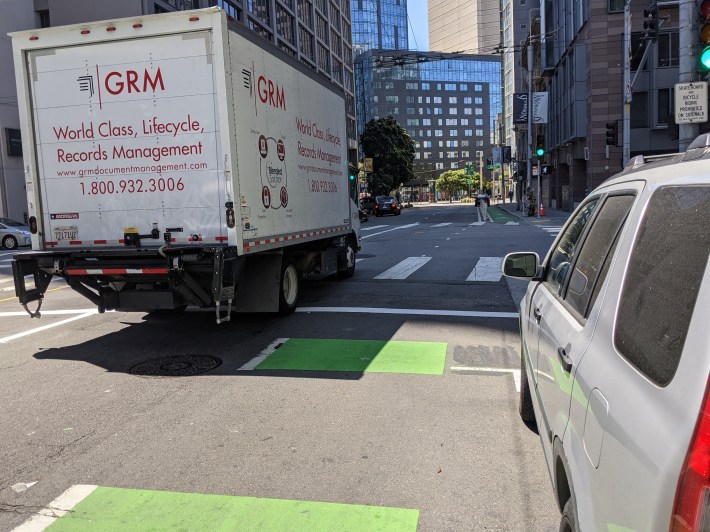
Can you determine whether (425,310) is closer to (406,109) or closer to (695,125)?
(695,125)

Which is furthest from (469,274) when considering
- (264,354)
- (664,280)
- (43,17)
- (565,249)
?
(43,17)

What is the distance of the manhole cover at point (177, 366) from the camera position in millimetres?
6254

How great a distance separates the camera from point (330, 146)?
1102 cm

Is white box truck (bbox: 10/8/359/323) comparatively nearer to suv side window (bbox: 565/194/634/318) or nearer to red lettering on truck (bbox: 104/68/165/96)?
red lettering on truck (bbox: 104/68/165/96)

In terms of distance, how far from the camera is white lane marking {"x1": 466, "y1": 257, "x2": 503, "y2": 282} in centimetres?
1240

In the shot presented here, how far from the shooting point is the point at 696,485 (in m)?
1.31

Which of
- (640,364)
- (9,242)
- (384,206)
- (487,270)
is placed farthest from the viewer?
(384,206)

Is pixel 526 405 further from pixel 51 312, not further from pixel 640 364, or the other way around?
pixel 51 312

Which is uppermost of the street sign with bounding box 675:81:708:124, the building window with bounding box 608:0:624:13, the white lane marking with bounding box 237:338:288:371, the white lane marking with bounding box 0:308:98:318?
the building window with bounding box 608:0:624:13

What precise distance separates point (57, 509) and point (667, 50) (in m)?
36.3

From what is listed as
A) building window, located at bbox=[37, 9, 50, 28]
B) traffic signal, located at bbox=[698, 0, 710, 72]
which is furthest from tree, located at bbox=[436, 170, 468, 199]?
traffic signal, located at bbox=[698, 0, 710, 72]

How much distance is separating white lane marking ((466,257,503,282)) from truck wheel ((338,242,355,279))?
248cm

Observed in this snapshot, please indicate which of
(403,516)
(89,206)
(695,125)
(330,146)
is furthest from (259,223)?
(695,125)

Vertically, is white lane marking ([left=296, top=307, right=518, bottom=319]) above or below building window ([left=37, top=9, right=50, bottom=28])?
below
